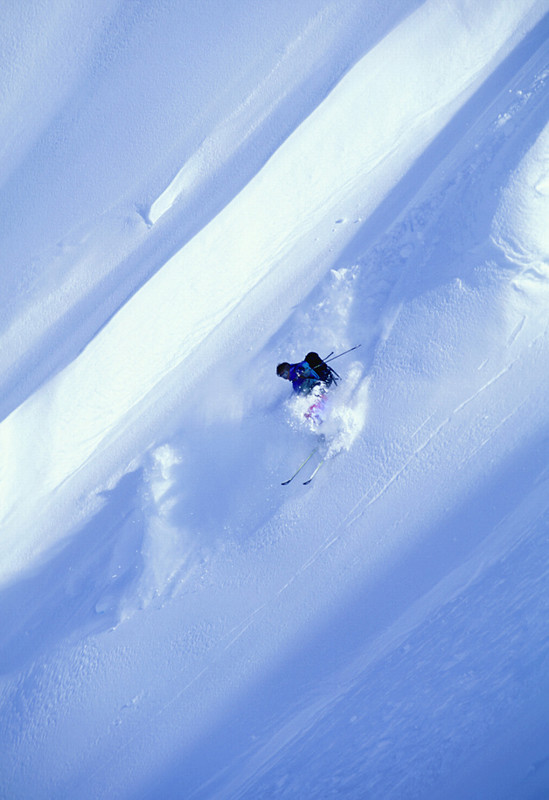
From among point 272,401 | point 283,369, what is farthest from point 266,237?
point 272,401

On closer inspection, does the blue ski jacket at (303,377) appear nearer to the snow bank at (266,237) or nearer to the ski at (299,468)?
the ski at (299,468)

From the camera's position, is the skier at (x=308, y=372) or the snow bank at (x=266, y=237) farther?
the snow bank at (x=266, y=237)

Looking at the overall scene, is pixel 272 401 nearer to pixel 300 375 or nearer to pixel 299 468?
pixel 300 375

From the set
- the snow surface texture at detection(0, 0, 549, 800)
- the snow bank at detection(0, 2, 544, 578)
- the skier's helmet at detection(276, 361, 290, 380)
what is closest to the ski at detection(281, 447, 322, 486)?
the snow surface texture at detection(0, 0, 549, 800)

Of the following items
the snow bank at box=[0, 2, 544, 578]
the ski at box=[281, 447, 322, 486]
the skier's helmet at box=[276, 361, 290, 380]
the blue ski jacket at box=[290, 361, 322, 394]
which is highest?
the snow bank at box=[0, 2, 544, 578]

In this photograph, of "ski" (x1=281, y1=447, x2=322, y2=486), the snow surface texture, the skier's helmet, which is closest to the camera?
the skier's helmet

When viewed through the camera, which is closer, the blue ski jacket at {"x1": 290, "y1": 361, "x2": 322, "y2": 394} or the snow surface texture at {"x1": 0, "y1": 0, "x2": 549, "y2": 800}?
the blue ski jacket at {"x1": 290, "y1": 361, "x2": 322, "y2": 394}

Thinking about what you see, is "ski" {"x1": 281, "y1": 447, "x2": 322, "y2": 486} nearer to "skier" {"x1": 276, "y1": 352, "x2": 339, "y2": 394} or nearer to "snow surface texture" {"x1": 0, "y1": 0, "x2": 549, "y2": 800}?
"snow surface texture" {"x1": 0, "y1": 0, "x2": 549, "y2": 800}

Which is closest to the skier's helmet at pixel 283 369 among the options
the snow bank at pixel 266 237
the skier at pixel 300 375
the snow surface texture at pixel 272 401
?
the skier at pixel 300 375
